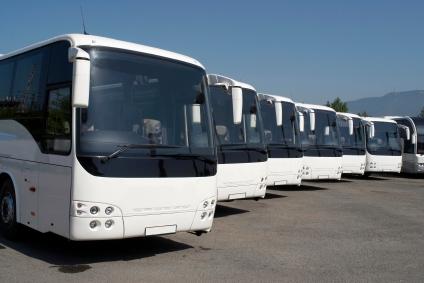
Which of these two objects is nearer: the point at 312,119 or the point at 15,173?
the point at 15,173

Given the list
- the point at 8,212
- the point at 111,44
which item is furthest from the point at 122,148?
the point at 8,212

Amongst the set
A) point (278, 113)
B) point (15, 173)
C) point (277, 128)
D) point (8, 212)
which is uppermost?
point (278, 113)

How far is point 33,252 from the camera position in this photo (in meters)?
7.91

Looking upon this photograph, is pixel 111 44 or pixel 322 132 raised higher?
pixel 111 44

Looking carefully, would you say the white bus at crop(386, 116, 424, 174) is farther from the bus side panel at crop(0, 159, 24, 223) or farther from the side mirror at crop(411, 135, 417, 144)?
the bus side panel at crop(0, 159, 24, 223)

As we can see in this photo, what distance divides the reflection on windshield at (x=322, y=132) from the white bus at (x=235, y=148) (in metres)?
6.14

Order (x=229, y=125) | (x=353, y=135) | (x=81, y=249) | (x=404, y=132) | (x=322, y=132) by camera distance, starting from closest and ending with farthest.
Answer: (x=81, y=249), (x=229, y=125), (x=322, y=132), (x=353, y=135), (x=404, y=132)

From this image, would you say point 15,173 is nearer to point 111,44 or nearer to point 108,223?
point 108,223

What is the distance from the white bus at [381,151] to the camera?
22.7 m

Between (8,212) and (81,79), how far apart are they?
3421 millimetres

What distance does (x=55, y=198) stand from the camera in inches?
283

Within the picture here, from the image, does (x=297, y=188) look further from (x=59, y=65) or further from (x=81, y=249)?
(x=59, y=65)

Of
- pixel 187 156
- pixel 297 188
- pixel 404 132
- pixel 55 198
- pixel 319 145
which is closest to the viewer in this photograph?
pixel 55 198

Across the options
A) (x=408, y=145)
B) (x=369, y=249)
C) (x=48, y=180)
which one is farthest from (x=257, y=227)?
(x=408, y=145)
